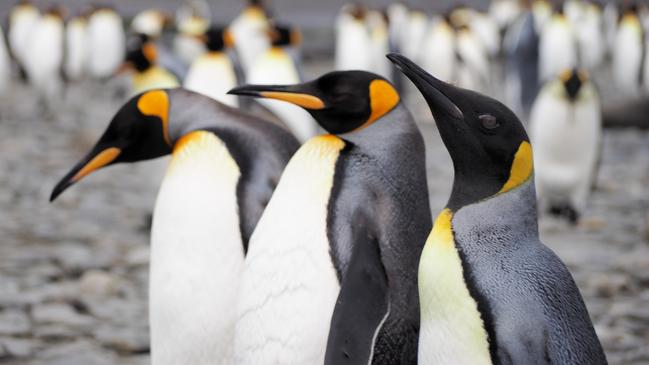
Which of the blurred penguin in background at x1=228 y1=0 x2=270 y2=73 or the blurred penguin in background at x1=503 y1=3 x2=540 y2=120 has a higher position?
the blurred penguin in background at x1=503 y1=3 x2=540 y2=120

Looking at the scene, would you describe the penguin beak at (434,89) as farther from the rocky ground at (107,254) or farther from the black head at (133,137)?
the rocky ground at (107,254)

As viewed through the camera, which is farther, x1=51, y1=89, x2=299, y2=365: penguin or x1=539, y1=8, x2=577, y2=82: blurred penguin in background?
x1=539, y1=8, x2=577, y2=82: blurred penguin in background

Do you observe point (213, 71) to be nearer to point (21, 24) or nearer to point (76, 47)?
point (76, 47)

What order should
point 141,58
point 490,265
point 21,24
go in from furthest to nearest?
point 21,24, point 141,58, point 490,265

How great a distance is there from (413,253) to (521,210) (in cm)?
37

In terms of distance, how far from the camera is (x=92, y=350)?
3.51m

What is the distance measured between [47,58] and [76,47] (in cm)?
177

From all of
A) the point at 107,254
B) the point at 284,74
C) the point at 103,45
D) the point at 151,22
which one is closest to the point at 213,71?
the point at 284,74

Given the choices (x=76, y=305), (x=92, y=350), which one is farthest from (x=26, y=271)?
(x=92, y=350)

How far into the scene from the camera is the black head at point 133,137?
9.07 ft

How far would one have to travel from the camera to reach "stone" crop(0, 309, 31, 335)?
367cm

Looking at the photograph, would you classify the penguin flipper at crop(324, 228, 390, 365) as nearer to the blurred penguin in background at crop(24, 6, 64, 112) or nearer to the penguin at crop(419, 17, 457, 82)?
the blurred penguin in background at crop(24, 6, 64, 112)

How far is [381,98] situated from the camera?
2340 mm

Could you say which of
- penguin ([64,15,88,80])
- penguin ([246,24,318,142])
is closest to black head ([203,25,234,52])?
penguin ([246,24,318,142])
